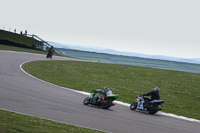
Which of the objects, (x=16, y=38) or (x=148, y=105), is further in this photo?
(x=16, y=38)

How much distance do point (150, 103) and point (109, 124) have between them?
5.52m

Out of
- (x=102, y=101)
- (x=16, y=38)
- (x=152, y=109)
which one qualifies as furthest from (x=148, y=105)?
(x=16, y=38)

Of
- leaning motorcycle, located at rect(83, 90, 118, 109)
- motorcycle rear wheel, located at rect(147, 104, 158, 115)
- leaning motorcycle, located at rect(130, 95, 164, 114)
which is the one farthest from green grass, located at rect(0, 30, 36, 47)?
motorcycle rear wheel, located at rect(147, 104, 158, 115)

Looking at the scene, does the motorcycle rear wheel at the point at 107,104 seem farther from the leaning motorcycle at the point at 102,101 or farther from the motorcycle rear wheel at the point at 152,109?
the motorcycle rear wheel at the point at 152,109

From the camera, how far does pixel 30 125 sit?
10.1 metres

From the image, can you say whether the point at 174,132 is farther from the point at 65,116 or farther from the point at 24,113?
the point at 24,113

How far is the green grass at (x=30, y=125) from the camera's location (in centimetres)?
917

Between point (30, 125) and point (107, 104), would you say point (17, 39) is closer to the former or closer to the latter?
point (107, 104)

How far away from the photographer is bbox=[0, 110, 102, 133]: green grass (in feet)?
30.1

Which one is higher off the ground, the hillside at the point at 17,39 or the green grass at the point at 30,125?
the hillside at the point at 17,39

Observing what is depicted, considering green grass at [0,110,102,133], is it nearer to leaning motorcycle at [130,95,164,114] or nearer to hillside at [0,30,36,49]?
leaning motorcycle at [130,95,164,114]

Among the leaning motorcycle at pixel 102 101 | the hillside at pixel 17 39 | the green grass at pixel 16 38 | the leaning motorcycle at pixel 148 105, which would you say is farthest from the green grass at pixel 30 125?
the green grass at pixel 16 38

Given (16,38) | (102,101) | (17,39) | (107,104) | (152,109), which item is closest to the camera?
(107,104)

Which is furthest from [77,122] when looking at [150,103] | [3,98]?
[150,103]
